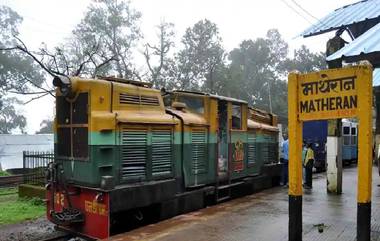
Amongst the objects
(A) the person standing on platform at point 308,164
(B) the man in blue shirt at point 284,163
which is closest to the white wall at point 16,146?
(B) the man in blue shirt at point 284,163

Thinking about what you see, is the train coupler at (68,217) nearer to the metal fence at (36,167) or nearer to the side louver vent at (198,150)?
the side louver vent at (198,150)

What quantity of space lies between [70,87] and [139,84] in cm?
140

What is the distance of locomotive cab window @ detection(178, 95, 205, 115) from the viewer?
10039 millimetres

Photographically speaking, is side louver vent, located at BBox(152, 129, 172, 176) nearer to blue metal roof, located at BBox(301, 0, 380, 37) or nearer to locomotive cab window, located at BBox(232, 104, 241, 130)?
locomotive cab window, located at BBox(232, 104, 241, 130)

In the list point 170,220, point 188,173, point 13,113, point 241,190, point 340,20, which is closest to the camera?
point 170,220

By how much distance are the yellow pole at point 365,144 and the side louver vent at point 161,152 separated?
4259 millimetres

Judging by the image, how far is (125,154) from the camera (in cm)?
776

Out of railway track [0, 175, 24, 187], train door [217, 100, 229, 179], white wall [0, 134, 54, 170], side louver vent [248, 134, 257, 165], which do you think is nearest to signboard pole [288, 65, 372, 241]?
train door [217, 100, 229, 179]

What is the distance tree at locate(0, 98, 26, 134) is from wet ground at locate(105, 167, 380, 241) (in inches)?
1956

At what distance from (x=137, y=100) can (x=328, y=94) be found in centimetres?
400

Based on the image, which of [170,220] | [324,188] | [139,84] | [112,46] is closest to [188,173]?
[170,220]

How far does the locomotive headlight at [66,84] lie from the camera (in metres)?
7.69

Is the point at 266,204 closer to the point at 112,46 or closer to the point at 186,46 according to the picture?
the point at 112,46

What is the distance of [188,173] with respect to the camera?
9.37m
